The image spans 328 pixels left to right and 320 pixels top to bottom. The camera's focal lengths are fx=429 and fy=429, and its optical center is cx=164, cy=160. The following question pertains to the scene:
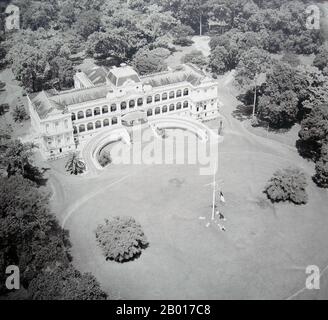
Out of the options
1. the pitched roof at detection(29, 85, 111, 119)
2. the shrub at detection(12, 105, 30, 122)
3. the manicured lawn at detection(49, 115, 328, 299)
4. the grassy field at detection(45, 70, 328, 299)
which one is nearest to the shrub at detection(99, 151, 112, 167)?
the grassy field at detection(45, 70, 328, 299)

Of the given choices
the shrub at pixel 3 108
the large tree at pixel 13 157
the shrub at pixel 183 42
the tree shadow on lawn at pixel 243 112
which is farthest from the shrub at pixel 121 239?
the shrub at pixel 183 42

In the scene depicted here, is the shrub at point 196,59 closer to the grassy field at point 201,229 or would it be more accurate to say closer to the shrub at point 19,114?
the grassy field at point 201,229

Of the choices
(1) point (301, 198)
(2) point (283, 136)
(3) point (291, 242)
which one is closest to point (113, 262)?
(3) point (291, 242)

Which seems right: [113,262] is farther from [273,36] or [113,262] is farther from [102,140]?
[273,36]

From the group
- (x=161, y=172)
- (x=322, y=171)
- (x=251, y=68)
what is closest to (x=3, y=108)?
(x=161, y=172)

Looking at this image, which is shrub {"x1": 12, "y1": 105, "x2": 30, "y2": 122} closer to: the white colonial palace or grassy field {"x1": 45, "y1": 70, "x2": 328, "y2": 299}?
the white colonial palace

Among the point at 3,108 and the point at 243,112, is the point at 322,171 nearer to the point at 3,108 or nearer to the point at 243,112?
the point at 243,112
